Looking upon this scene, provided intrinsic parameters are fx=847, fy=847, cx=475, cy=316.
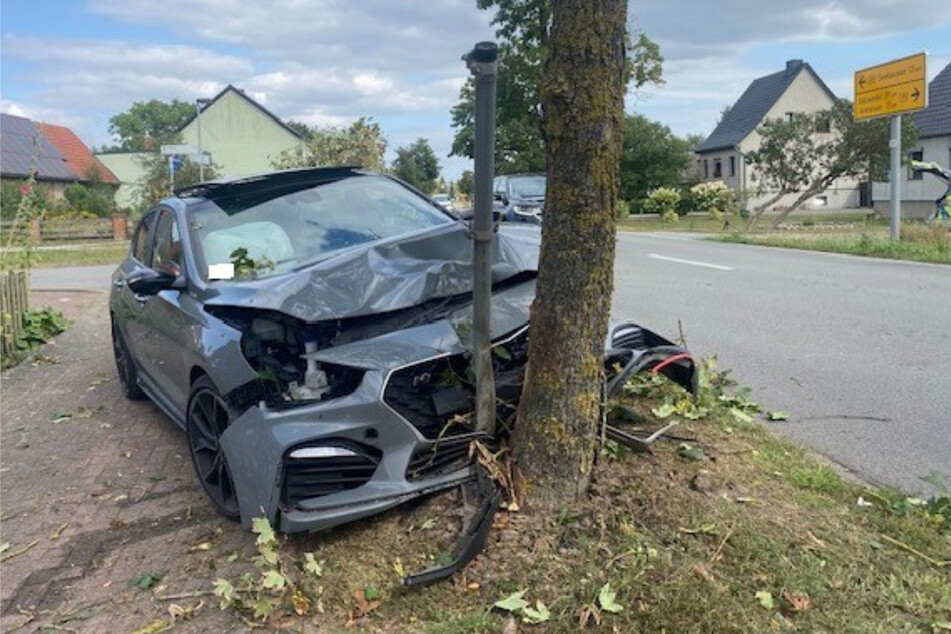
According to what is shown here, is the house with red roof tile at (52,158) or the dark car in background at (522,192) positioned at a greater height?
the house with red roof tile at (52,158)

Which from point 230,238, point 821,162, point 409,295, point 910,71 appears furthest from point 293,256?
point 821,162

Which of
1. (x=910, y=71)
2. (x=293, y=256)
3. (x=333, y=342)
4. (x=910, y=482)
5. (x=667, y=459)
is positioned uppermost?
(x=910, y=71)

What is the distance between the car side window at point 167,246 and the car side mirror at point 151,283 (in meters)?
0.13

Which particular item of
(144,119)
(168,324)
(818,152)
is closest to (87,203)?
(818,152)

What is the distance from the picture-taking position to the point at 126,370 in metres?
6.73

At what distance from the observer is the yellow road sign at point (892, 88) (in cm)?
1858

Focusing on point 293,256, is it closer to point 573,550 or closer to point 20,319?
point 573,550

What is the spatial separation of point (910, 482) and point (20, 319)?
892 centimetres

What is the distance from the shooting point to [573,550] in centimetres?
315

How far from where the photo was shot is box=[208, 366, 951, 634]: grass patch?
2.83 metres

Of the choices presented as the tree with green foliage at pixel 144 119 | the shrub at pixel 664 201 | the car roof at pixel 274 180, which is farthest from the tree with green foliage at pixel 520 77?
the tree with green foliage at pixel 144 119

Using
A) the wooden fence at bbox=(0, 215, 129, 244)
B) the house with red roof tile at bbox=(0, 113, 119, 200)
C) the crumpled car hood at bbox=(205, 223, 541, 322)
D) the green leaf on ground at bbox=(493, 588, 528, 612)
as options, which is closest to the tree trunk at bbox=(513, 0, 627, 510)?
the green leaf on ground at bbox=(493, 588, 528, 612)

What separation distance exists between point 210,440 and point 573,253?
222cm

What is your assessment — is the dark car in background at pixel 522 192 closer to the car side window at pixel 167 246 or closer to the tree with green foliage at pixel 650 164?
the car side window at pixel 167 246
